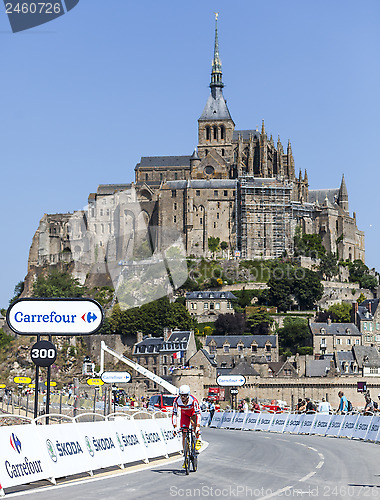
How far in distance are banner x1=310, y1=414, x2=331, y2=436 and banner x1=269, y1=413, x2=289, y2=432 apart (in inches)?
107

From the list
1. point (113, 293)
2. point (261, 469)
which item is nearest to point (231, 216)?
point (113, 293)

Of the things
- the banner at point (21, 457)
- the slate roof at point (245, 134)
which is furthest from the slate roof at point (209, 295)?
the banner at point (21, 457)

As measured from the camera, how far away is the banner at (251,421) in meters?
39.1

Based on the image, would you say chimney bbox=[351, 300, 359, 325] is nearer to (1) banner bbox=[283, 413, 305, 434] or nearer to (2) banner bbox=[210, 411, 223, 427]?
(2) banner bbox=[210, 411, 223, 427]

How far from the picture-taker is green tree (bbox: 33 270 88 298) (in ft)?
436

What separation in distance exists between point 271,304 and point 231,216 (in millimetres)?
23684

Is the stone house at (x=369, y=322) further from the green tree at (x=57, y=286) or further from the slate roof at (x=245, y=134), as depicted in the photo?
the slate roof at (x=245, y=134)

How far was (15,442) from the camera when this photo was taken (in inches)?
601

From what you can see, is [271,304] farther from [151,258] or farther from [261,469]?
[261,469]

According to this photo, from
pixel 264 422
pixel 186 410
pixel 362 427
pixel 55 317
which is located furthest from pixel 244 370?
pixel 186 410

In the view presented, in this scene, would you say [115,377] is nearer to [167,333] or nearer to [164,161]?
[167,333]

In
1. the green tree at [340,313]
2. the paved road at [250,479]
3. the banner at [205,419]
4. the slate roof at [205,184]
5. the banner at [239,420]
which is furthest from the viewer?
the slate roof at [205,184]

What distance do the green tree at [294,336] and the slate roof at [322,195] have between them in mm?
52997

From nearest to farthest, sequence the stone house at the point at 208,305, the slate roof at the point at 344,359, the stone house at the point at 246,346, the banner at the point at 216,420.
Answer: the banner at the point at 216,420
the slate roof at the point at 344,359
the stone house at the point at 246,346
the stone house at the point at 208,305
